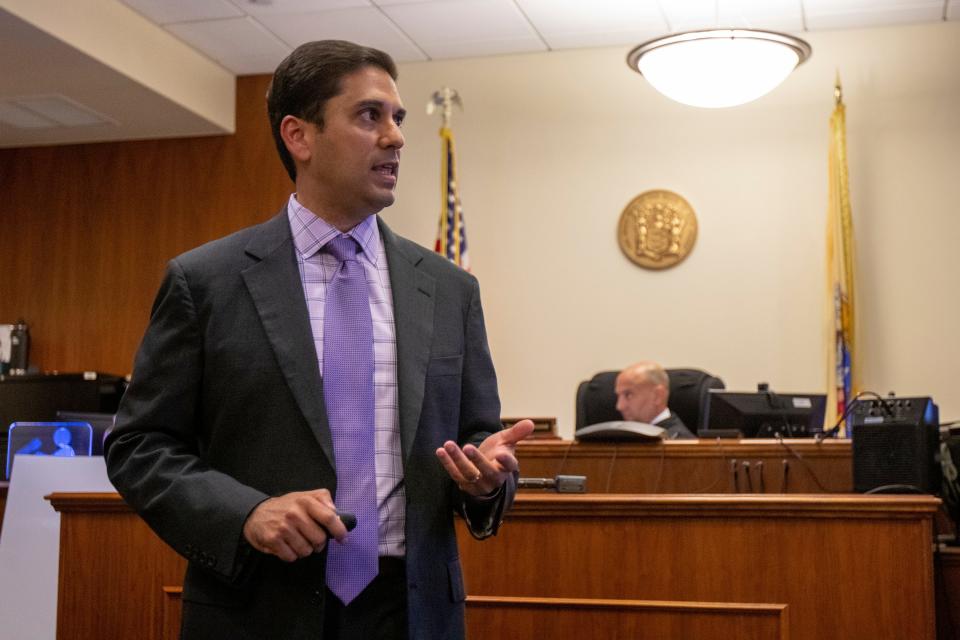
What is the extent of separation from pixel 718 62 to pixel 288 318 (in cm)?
470

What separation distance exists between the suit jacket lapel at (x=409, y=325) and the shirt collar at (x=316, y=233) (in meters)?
0.04

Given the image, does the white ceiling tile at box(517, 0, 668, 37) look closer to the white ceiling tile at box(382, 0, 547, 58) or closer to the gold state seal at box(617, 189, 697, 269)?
the white ceiling tile at box(382, 0, 547, 58)

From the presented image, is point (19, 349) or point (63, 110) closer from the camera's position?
point (63, 110)

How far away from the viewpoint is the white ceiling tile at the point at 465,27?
7.27 m

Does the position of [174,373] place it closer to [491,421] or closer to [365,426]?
[365,426]

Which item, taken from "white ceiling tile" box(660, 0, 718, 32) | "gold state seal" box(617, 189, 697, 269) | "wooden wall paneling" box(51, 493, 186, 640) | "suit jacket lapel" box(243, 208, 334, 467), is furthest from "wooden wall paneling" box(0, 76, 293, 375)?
"suit jacket lapel" box(243, 208, 334, 467)

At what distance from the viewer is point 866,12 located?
7.26m

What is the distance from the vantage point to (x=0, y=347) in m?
8.92

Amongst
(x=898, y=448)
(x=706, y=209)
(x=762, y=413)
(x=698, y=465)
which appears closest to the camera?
(x=898, y=448)

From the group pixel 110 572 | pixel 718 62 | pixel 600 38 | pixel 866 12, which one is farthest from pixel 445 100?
pixel 110 572

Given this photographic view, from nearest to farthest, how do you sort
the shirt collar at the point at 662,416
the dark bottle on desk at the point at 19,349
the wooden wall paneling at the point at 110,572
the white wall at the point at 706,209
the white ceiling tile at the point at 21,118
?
1. the wooden wall paneling at the point at 110,572
2. the shirt collar at the point at 662,416
3. the white wall at the point at 706,209
4. the white ceiling tile at the point at 21,118
5. the dark bottle on desk at the point at 19,349

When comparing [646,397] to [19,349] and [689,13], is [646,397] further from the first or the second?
[19,349]

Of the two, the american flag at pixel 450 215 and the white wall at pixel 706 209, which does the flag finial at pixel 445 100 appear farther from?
the white wall at pixel 706 209

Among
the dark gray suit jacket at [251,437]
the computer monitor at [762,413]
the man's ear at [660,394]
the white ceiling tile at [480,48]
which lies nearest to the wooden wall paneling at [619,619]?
the dark gray suit jacket at [251,437]
